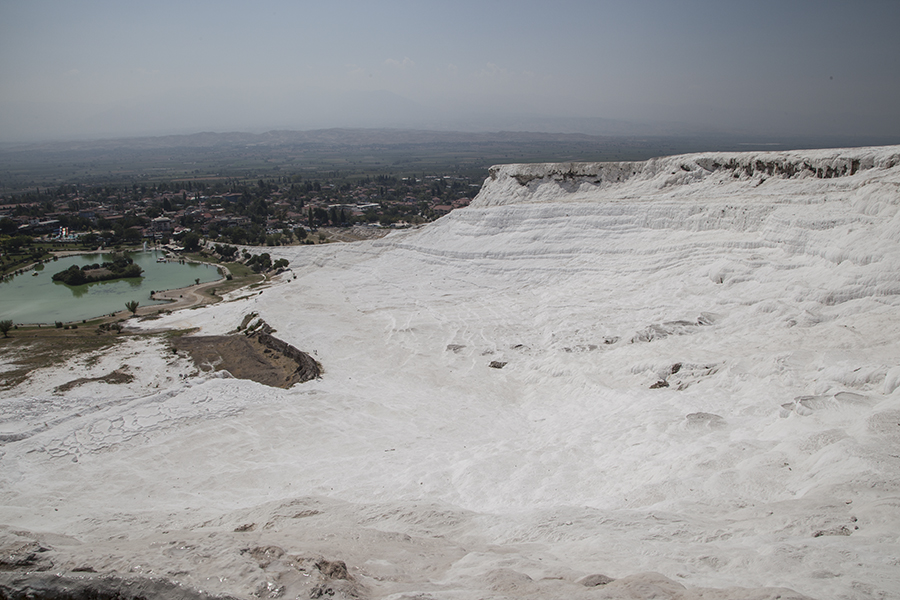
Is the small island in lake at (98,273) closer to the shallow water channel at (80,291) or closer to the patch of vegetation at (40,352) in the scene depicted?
the shallow water channel at (80,291)

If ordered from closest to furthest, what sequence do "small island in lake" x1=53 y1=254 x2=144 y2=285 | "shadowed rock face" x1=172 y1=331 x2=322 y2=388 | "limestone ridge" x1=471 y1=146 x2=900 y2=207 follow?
"shadowed rock face" x1=172 y1=331 x2=322 y2=388 → "limestone ridge" x1=471 y1=146 x2=900 y2=207 → "small island in lake" x1=53 y1=254 x2=144 y2=285

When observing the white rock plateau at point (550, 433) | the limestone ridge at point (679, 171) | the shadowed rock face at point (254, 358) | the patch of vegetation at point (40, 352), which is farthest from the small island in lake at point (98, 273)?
the limestone ridge at point (679, 171)

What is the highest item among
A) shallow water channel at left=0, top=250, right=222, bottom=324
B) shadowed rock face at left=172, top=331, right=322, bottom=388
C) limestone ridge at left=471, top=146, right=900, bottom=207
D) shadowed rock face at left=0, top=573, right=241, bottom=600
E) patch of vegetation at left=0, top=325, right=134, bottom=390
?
limestone ridge at left=471, top=146, right=900, bottom=207

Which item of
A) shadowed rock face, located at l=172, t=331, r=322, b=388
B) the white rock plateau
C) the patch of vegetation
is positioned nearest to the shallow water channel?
the patch of vegetation

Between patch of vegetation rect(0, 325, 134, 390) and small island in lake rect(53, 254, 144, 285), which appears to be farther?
small island in lake rect(53, 254, 144, 285)

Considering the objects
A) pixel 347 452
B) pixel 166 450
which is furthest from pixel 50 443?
pixel 347 452

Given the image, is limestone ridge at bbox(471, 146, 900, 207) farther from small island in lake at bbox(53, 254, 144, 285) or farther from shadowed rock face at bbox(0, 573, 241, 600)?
small island in lake at bbox(53, 254, 144, 285)

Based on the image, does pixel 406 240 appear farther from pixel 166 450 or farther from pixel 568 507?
pixel 568 507

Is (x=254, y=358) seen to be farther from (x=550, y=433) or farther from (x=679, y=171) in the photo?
(x=679, y=171)
